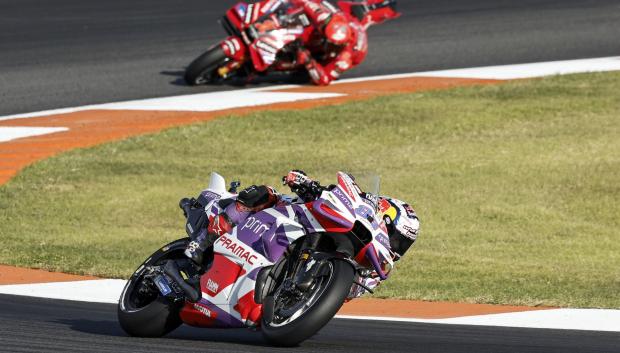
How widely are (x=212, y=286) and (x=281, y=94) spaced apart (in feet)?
36.3

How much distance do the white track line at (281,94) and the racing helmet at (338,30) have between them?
748 mm

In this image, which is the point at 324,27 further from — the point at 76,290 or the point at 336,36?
the point at 76,290

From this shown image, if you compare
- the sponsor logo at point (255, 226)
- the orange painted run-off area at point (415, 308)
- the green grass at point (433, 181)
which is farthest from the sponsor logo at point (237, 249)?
the green grass at point (433, 181)

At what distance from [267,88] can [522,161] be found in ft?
16.2

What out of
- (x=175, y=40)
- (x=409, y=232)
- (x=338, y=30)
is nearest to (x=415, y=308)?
(x=409, y=232)

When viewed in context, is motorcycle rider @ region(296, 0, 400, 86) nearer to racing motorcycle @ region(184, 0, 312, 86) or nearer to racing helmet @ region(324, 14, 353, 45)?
racing helmet @ region(324, 14, 353, 45)

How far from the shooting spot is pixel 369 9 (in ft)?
65.0

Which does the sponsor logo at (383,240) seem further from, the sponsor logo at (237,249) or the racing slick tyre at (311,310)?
the sponsor logo at (237,249)

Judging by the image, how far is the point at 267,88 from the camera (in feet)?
64.4

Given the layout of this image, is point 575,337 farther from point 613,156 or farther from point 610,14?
point 610,14

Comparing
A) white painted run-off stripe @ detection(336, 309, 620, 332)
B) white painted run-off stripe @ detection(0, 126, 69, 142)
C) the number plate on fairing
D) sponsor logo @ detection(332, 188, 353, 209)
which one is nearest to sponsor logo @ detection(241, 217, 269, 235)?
sponsor logo @ detection(332, 188, 353, 209)

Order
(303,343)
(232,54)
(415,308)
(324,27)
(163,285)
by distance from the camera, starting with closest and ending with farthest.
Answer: (303,343) → (163,285) → (415,308) → (324,27) → (232,54)

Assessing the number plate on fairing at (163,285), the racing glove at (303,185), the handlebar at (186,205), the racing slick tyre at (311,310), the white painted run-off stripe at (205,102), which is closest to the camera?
the racing slick tyre at (311,310)

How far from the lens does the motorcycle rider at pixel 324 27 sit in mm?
18672
